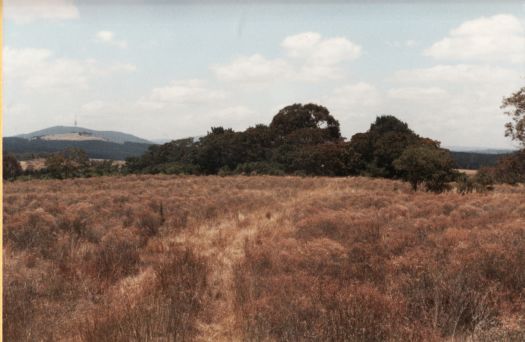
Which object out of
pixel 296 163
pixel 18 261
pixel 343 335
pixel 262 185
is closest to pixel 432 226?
pixel 343 335

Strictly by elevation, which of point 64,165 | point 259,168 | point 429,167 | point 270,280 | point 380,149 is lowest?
point 270,280

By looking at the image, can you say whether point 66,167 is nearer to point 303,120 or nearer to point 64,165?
point 64,165

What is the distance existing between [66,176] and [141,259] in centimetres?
3525

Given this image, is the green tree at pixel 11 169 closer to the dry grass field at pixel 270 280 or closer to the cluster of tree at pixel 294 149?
the cluster of tree at pixel 294 149

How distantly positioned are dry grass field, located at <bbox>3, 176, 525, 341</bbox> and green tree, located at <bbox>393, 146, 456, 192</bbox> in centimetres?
941

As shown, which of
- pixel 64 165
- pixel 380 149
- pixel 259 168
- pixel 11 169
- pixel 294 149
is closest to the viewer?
pixel 64 165

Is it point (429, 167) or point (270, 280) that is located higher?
point (429, 167)

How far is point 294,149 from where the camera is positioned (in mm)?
47656

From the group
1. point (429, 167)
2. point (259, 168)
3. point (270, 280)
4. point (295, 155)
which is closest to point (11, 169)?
point (259, 168)

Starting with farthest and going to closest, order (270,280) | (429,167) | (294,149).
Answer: (294,149) → (429,167) → (270,280)

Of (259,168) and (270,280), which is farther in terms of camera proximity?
(259,168)

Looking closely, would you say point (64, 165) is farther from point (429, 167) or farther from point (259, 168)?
point (429, 167)

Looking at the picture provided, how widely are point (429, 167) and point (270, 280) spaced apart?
57.4 ft

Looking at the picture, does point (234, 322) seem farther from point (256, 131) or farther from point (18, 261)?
point (256, 131)
